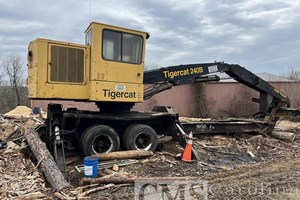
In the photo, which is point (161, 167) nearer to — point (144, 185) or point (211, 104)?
point (144, 185)

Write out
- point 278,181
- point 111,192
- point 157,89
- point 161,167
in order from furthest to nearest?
point 157,89
point 161,167
point 278,181
point 111,192

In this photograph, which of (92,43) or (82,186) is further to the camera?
(92,43)

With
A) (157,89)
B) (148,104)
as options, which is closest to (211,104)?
Result: (148,104)

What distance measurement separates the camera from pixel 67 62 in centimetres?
815

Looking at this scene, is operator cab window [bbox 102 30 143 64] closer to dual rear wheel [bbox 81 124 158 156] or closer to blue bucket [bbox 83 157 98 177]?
dual rear wheel [bbox 81 124 158 156]

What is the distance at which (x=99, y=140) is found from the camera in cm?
842

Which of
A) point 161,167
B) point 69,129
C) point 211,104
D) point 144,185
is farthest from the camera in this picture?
point 211,104

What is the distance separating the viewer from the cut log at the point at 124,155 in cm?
787

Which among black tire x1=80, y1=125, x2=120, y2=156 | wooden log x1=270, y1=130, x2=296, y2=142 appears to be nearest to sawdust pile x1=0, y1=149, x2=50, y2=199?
black tire x1=80, y1=125, x2=120, y2=156

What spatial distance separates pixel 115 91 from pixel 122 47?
1.14 meters

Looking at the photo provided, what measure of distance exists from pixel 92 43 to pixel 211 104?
17777mm

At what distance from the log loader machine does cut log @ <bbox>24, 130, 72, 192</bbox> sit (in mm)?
348

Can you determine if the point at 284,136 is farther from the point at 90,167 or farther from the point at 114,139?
the point at 90,167

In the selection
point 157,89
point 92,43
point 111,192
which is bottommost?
point 111,192
